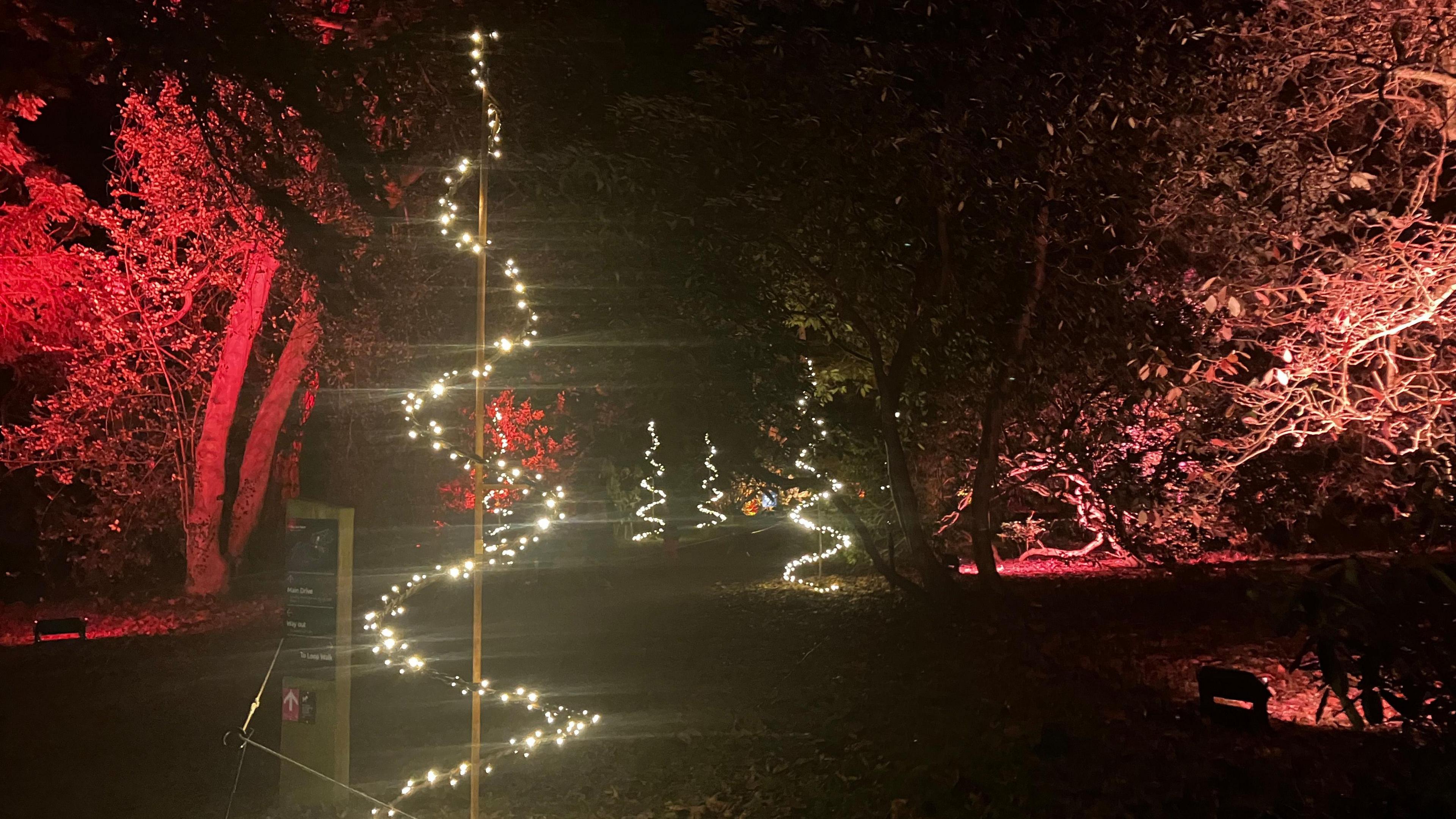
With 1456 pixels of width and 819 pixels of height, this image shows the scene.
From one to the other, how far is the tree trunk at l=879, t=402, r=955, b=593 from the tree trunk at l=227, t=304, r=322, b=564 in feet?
37.3

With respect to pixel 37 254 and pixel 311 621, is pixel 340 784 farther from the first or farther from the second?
pixel 37 254

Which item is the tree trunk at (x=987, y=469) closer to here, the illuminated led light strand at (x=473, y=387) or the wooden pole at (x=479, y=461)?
the illuminated led light strand at (x=473, y=387)

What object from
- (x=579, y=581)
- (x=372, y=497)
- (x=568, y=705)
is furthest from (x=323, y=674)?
(x=579, y=581)

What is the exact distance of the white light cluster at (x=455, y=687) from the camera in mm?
6980

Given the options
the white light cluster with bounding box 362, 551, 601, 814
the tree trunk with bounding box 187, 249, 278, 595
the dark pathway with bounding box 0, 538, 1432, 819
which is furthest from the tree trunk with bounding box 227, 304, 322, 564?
the white light cluster with bounding box 362, 551, 601, 814

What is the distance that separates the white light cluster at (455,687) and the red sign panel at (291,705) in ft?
2.03

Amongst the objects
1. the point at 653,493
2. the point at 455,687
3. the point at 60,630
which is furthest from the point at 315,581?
the point at 653,493

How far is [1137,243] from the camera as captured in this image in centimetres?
773

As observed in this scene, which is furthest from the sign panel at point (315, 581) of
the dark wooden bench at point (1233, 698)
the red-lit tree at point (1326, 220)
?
the red-lit tree at point (1326, 220)

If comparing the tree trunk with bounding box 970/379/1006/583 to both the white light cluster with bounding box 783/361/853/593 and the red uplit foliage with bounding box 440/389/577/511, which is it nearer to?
the white light cluster with bounding box 783/361/853/593

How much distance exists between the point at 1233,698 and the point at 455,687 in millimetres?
5605

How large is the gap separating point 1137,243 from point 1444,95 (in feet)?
7.54

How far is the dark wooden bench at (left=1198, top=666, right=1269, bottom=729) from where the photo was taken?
6430mm

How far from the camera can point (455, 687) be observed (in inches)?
308
